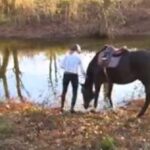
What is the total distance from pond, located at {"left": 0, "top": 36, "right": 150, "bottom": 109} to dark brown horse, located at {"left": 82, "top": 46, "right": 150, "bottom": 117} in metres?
1.28

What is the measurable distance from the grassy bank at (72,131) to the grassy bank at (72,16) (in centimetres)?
2565

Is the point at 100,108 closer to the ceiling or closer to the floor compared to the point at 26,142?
closer to the floor

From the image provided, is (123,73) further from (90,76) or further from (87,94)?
(87,94)

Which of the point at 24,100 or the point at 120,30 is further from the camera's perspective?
the point at 120,30

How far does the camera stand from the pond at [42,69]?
57.5 ft

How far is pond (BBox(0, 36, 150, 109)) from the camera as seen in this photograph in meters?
17.5

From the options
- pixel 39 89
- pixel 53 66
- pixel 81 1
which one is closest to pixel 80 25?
pixel 81 1

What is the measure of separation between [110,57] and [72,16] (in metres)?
28.3

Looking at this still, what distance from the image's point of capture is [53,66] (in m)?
25.6

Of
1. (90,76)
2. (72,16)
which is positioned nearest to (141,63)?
(90,76)

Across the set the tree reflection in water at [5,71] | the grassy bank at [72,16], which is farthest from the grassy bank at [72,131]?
the grassy bank at [72,16]

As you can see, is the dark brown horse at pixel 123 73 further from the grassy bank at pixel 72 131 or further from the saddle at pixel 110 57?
the grassy bank at pixel 72 131

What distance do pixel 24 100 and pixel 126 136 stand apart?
21.6ft

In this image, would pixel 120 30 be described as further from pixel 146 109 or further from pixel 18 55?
pixel 146 109
